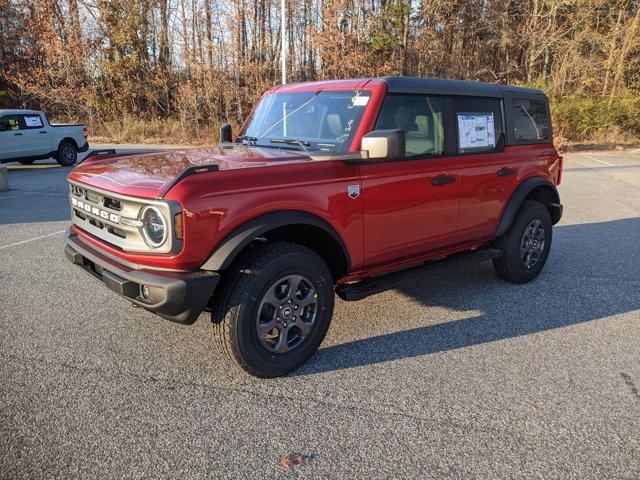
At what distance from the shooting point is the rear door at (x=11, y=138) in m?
14.3

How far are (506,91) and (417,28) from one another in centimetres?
2477

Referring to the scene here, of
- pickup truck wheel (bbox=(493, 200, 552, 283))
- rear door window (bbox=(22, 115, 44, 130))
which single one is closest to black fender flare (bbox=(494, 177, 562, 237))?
pickup truck wheel (bbox=(493, 200, 552, 283))

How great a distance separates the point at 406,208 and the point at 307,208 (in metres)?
0.95

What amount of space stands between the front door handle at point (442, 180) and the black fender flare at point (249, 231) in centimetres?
120

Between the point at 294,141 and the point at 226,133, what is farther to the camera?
the point at 226,133

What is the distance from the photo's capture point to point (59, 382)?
10.7 feet

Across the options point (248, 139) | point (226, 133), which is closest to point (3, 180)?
point (226, 133)

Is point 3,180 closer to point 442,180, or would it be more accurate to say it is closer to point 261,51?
point 442,180

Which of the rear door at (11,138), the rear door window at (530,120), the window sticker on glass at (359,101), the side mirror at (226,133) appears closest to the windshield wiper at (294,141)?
the window sticker on glass at (359,101)

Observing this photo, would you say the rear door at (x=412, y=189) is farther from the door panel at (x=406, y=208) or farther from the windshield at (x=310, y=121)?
the windshield at (x=310, y=121)

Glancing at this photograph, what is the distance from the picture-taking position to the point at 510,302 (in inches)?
184

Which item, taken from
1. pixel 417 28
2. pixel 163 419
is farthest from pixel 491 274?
pixel 417 28

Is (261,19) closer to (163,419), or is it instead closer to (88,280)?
(88,280)

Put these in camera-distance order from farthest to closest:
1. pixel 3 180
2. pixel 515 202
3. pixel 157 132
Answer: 1. pixel 157 132
2. pixel 3 180
3. pixel 515 202
